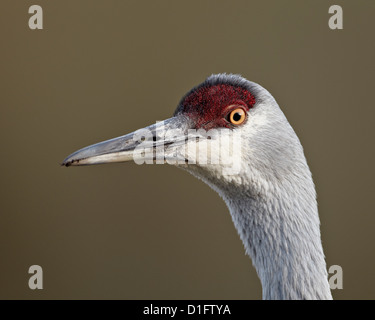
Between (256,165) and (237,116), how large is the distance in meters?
0.16

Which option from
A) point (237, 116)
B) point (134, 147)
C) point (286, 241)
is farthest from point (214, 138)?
point (286, 241)

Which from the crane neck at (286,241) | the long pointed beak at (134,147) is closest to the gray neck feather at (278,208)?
the crane neck at (286,241)

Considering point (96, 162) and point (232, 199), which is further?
point (232, 199)

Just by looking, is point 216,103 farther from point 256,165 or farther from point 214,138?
point 256,165

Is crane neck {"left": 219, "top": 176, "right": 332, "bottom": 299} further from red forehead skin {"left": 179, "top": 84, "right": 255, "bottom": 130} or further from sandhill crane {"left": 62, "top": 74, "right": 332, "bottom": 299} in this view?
red forehead skin {"left": 179, "top": 84, "right": 255, "bottom": 130}

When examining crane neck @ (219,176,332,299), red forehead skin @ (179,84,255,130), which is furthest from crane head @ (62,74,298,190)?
crane neck @ (219,176,332,299)

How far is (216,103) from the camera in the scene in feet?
4.85

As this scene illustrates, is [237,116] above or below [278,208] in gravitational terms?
above

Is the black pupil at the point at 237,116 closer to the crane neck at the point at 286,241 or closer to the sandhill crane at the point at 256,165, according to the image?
the sandhill crane at the point at 256,165

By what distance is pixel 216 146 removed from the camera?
56.2 inches

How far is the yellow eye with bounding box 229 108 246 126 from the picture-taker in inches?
57.1

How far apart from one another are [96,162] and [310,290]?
2.40ft
